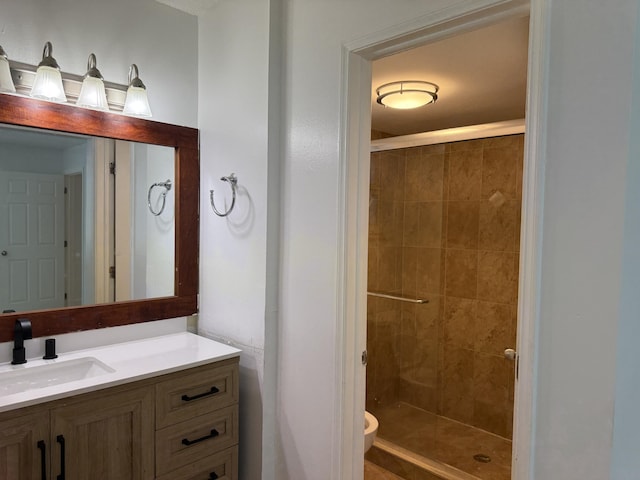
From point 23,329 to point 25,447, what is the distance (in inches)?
18.8

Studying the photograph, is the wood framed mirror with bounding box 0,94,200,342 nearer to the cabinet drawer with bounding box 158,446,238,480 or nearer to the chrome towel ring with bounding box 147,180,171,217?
the chrome towel ring with bounding box 147,180,171,217

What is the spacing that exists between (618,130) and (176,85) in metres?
1.87

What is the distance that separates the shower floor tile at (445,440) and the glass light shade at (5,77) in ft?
9.14

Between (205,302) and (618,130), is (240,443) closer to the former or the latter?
(205,302)

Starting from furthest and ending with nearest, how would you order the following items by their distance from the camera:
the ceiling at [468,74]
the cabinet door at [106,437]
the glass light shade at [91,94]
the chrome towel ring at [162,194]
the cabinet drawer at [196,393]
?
1. the chrome towel ring at [162,194]
2. the ceiling at [468,74]
3. the glass light shade at [91,94]
4. the cabinet drawer at [196,393]
5. the cabinet door at [106,437]

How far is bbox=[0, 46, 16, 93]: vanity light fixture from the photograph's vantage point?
5.31ft

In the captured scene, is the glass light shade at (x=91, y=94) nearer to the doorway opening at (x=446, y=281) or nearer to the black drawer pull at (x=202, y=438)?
the black drawer pull at (x=202, y=438)

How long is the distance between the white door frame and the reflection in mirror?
98 cm

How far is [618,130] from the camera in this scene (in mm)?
1052

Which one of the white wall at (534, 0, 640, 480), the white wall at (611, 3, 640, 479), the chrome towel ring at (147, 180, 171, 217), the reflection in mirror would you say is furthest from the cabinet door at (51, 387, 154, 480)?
the white wall at (611, 3, 640, 479)

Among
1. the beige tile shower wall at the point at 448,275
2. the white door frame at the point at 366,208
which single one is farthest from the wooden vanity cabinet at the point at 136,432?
the beige tile shower wall at the point at 448,275

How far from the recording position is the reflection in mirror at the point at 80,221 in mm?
1729

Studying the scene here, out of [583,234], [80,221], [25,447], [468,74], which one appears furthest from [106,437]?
[468,74]

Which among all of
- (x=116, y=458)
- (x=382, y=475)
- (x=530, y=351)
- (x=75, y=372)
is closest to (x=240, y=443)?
(x=116, y=458)
